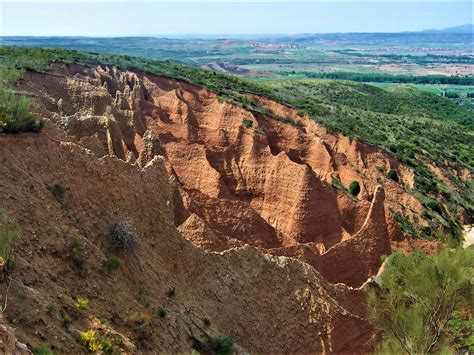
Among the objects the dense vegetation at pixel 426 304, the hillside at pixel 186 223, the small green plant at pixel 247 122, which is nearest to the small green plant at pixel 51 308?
the hillside at pixel 186 223

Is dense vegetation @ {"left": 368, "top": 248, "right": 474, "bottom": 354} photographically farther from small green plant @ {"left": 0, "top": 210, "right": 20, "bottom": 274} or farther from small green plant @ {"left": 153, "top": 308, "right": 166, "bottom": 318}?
small green plant @ {"left": 0, "top": 210, "right": 20, "bottom": 274}

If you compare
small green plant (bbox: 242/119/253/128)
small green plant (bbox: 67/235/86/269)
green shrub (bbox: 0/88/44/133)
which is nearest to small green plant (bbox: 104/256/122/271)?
small green plant (bbox: 67/235/86/269)

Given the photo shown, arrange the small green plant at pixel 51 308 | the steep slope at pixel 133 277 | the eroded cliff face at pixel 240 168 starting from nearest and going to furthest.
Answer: the small green plant at pixel 51 308 → the steep slope at pixel 133 277 → the eroded cliff face at pixel 240 168

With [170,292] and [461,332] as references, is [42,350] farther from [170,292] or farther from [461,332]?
[461,332]

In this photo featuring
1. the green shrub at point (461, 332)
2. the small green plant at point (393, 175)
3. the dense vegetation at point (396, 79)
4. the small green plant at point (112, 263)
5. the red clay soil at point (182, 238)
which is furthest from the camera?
the dense vegetation at point (396, 79)

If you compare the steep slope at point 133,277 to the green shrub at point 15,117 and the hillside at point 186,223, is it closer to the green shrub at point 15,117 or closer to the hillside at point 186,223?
the hillside at point 186,223

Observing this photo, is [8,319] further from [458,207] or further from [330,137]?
[458,207]

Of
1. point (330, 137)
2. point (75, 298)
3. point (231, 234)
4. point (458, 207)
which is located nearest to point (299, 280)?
point (231, 234)
